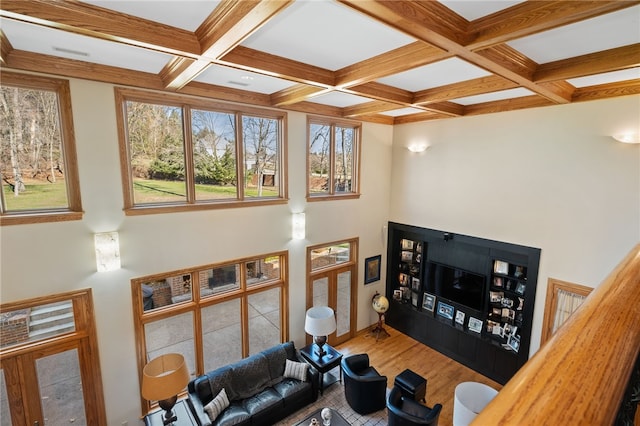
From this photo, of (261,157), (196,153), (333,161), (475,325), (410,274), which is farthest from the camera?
(410,274)

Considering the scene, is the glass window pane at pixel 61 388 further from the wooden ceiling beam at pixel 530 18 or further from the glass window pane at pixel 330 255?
the wooden ceiling beam at pixel 530 18

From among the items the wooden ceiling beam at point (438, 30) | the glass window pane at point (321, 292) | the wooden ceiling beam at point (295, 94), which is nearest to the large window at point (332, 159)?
the wooden ceiling beam at point (295, 94)

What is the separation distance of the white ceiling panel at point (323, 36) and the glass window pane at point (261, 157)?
2.05m

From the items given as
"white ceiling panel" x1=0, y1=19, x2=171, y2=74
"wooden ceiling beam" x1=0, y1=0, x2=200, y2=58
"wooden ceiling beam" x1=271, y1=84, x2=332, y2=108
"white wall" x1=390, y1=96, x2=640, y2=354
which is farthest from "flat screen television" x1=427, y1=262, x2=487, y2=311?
"white ceiling panel" x1=0, y1=19, x2=171, y2=74

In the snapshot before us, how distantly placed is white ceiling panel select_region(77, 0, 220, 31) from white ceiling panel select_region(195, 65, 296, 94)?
3.56 ft

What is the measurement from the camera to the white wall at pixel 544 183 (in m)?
4.25

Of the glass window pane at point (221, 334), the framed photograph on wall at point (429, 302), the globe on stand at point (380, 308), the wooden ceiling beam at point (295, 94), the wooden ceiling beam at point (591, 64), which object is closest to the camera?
the wooden ceiling beam at point (591, 64)

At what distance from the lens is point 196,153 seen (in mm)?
4715

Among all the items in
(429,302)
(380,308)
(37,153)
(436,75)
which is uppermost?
(436,75)

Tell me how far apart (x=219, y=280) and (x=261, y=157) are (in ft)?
7.12

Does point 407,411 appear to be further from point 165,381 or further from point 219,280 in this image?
point 219,280

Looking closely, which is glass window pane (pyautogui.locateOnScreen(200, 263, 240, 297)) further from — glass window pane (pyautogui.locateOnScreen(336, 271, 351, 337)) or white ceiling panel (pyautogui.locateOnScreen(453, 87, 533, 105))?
white ceiling panel (pyautogui.locateOnScreen(453, 87, 533, 105))

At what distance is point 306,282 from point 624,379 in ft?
18.2

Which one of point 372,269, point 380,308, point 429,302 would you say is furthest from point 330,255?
point 429,302
